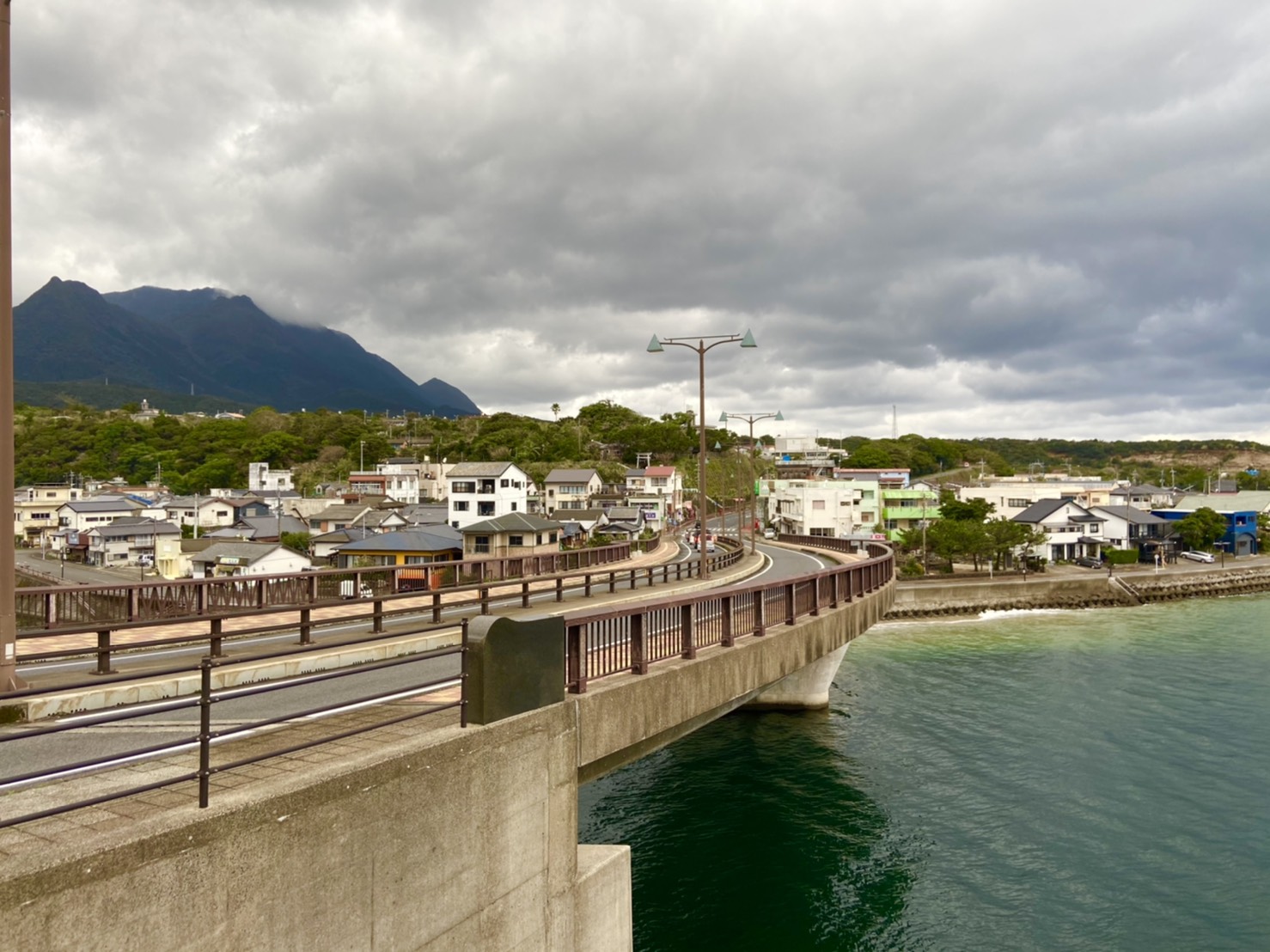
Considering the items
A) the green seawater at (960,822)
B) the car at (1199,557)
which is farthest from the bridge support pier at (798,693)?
the car at (1199,557)

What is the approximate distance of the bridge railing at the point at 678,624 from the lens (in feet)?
28.8

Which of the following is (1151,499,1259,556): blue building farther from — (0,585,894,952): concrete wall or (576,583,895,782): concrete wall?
(0,585,894,952): concrete wall

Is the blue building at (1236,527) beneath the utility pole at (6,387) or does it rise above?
beneath

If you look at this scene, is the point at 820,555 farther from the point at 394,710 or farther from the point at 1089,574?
the point at 1089,574

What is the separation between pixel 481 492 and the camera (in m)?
77.1

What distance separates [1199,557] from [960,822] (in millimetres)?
86290

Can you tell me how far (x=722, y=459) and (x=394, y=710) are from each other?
141m

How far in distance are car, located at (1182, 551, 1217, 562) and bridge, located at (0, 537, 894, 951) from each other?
9572 centimetres

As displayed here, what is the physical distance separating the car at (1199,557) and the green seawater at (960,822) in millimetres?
62967

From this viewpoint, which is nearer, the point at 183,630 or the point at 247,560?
the point at 183,630

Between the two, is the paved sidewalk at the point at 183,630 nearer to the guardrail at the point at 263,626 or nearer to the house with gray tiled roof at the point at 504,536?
the guardrail at the point at 263,626

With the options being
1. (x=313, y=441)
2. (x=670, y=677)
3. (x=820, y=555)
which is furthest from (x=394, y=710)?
(x=313, y=441)

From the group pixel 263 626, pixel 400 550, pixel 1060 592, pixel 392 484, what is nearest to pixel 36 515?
pixel 392 484

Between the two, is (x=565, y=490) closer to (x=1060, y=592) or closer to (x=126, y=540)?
(x=126, y=540)
